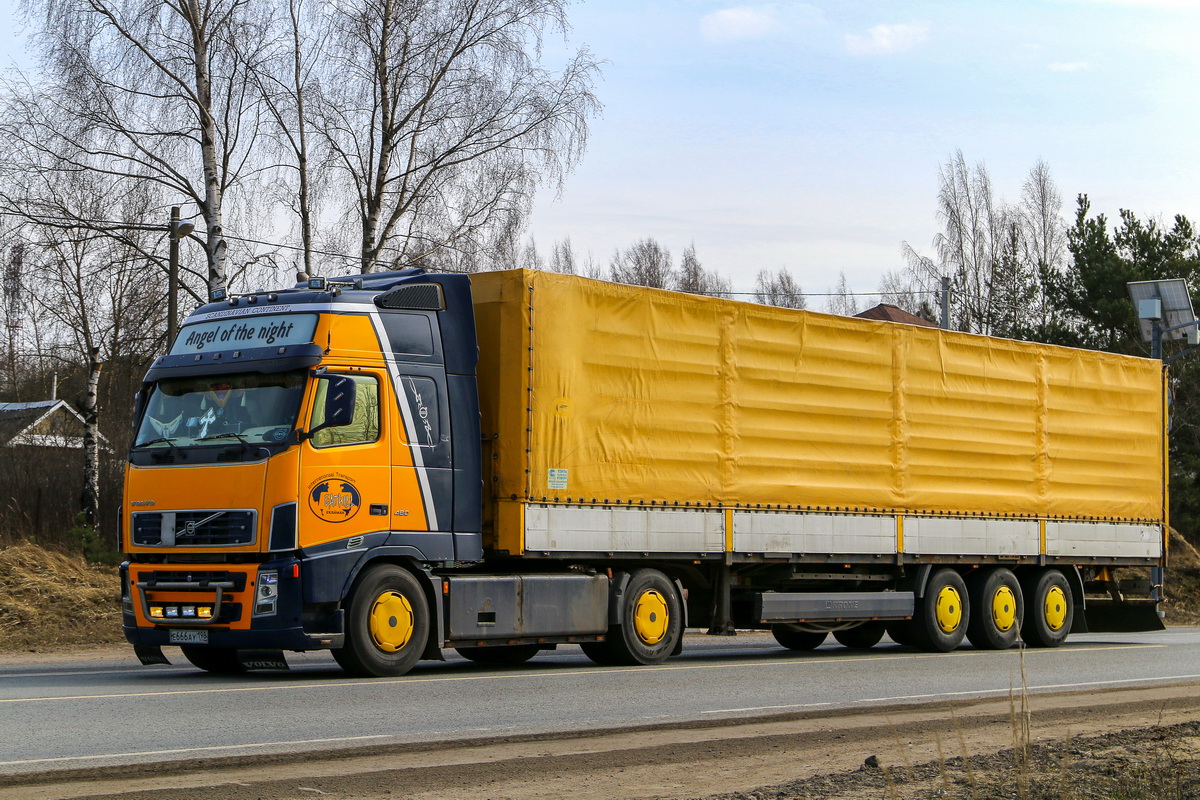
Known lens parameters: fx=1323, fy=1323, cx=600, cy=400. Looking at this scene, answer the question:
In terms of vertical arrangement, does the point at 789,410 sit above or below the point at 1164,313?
below

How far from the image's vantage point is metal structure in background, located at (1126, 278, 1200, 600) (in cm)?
3094

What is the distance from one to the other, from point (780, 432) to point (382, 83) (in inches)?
589

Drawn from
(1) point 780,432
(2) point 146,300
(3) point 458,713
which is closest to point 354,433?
(3) point 458,713

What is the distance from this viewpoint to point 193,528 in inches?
444

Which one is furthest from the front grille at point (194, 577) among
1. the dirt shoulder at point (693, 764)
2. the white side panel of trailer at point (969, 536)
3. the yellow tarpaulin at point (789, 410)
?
the white side panel of trailer at point (969, 536)

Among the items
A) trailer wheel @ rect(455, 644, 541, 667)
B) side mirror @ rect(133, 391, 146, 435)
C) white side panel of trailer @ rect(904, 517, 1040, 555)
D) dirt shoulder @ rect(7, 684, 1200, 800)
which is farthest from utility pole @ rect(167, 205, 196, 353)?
dirt shoulder @ rect(7, 684, 1200, 800)

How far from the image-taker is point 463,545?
40.4 feet

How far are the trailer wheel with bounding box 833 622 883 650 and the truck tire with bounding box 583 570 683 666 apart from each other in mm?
3704

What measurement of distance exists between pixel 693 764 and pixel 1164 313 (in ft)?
93.0

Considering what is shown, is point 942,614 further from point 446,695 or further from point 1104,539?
point 446,695

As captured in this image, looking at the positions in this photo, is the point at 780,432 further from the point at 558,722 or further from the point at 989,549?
the point at 558,722

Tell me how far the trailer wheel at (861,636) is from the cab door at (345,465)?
7421 millimetres

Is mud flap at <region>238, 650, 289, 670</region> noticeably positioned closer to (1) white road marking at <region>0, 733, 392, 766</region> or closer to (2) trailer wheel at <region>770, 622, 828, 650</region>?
(1) white road marking at <region>0, 733, 392, 766</region>

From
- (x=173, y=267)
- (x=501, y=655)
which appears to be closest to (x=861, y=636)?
(x=501, y=655)
